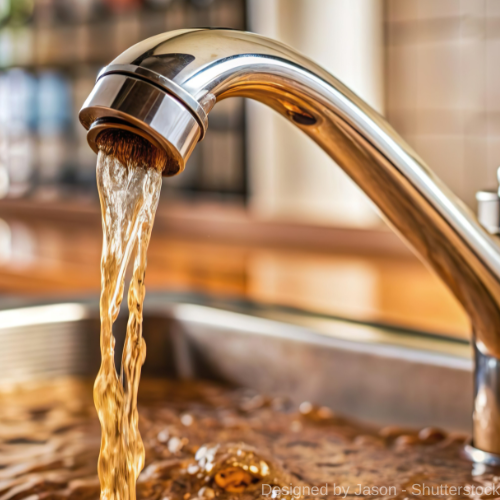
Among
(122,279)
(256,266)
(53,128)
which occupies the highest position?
(53,128)

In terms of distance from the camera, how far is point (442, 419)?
612mm

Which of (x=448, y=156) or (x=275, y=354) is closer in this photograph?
(x=275, y=354)

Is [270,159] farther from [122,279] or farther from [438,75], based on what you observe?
[122,279]

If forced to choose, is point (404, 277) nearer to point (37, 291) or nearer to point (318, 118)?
point (37, 291)

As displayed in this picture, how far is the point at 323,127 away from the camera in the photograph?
0.38 m

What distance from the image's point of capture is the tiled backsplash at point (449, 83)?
2.69m

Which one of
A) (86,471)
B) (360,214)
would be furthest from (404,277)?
(360,214)

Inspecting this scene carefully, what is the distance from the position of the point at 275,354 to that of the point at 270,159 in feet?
8.80

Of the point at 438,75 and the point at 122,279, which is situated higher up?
the point at 438,75

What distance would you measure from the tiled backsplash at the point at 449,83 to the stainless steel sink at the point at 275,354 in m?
2.08

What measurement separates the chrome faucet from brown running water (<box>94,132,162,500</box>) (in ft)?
0.05

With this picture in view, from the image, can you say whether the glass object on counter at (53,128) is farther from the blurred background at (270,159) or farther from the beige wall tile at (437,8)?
the beige wall tile at (437,8)

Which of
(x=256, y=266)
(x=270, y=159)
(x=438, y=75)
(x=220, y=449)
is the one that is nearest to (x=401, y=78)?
(x=438, y=75)

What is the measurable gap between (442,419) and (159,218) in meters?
2.46
